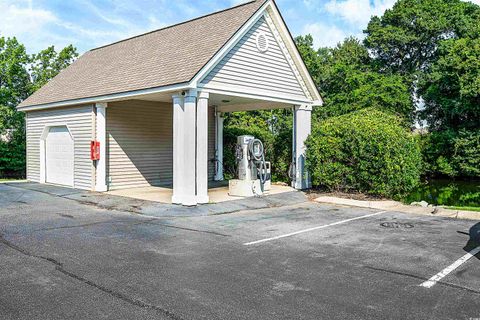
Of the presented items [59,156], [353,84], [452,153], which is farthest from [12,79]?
[452,153]

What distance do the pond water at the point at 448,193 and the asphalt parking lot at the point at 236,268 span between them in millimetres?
5666

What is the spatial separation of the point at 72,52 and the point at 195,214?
64.5 ft

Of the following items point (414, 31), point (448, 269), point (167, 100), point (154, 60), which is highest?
point (414, 31)

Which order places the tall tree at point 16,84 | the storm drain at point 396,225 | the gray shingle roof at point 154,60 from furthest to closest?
the tall tree at point 16,84, the gray shingle roof at point 154,60, the storm drain at point 396,225

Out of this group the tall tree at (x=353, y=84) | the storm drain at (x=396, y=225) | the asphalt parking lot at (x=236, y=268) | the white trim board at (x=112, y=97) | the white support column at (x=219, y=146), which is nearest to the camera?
the asphalt parking lot at (x=236, y=268)

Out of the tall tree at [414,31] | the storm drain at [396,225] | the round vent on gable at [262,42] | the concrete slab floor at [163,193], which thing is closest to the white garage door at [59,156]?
the concrete slab floor at [163,193]

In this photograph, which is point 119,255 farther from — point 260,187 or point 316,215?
point 260,187

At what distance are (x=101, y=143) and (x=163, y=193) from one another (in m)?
2.61

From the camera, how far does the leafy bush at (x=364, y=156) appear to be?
468 inches

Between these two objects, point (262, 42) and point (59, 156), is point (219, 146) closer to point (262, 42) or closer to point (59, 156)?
point (262, 42)

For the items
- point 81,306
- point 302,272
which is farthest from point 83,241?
point 302,272

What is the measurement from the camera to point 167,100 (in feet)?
46.1

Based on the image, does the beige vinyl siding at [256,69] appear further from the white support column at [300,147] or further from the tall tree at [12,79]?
the tall tree at [12,79]

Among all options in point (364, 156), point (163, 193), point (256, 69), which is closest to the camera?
point (364, 156)
